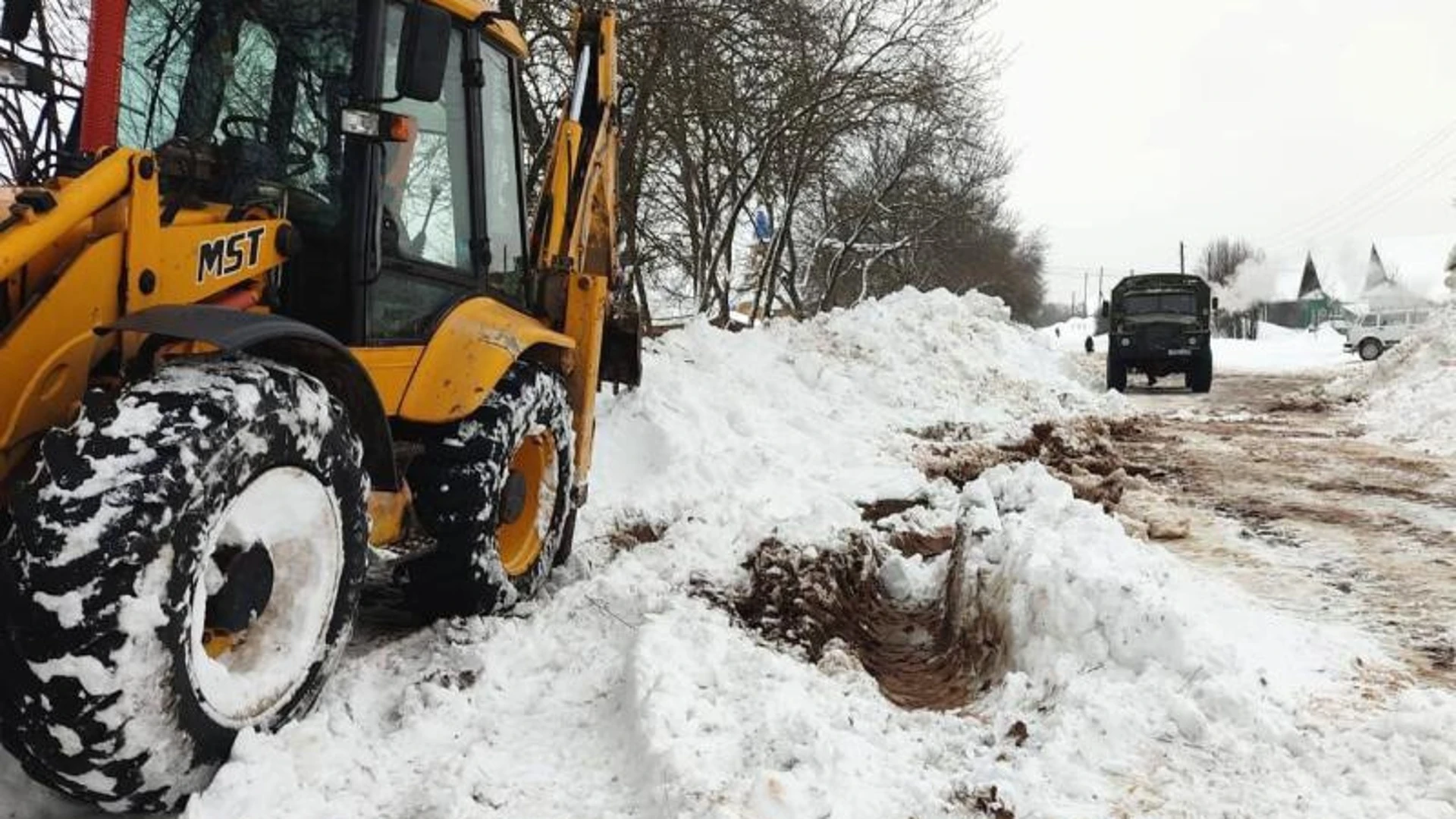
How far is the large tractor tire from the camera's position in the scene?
2.38 m

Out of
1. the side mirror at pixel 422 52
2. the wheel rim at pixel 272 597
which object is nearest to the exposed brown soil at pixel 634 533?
the wheel rim at pixel 272 597

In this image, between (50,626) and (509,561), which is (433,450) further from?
(50,626)

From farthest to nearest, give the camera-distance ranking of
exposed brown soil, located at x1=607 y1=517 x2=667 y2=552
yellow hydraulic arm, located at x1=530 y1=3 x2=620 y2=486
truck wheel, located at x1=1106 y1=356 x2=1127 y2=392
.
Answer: truck wheel, located at x1=1106 y1=356 x2=1127 y2=392
exposed brown soil, located at x1=607 y1=517 x2=667 y2=552
yellow hydraulic arm, located at x1=530 y1=3 x2=620 y2=486

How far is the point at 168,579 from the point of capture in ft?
8.33

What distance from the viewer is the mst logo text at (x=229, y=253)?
3180mm

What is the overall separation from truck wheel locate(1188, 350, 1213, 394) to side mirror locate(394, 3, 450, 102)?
63.9 feet

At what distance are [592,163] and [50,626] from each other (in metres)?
4.27

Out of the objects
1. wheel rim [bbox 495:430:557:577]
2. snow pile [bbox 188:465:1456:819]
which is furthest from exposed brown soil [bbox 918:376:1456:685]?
wheel rim [bbox 495:430:557:577]

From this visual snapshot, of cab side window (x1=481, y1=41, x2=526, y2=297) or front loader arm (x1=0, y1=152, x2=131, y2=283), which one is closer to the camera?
front loader arm (x1=0, y1=152, x2=131, y2=283)

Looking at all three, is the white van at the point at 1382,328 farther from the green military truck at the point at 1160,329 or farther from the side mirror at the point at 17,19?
the side mirror at the point at 17,19

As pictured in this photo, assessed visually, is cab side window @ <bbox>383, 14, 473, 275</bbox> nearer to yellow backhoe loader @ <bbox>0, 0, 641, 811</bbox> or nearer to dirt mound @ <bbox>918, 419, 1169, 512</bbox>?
yellow backhoe loader @ <bbox>0, 0, 641, 811</bbox>

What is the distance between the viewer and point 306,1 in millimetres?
3766

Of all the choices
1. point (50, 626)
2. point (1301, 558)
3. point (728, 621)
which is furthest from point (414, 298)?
point (1301, 558)

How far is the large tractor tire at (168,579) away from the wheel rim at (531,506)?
5.69 ft
